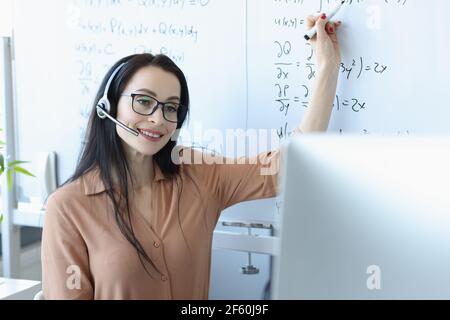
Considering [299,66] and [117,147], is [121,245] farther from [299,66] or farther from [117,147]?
[299,66]

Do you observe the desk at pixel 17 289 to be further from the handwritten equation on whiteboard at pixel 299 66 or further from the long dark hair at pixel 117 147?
the handwritten equation on whiteboard at pixel 299 66

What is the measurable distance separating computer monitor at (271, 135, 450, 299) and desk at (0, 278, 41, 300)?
1.06 metres

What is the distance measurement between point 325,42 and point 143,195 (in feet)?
1.91

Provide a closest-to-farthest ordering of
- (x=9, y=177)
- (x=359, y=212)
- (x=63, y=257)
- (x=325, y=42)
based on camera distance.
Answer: (x=359, y=212) → (x=63, y=257) → (x=325, y=42) → (x=9, y=177)

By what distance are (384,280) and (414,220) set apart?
0.07 meters

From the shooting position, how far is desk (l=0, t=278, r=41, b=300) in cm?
128

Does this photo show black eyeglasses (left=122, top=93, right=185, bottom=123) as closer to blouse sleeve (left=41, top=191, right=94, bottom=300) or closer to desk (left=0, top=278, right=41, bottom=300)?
blouse sleeve (left=41, top=191, right=94, bottom=300)

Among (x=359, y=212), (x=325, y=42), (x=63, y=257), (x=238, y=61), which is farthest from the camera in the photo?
(x=238, y=61)

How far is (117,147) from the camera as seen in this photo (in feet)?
3.73

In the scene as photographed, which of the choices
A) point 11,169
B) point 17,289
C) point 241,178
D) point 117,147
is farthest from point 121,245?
point 11,169

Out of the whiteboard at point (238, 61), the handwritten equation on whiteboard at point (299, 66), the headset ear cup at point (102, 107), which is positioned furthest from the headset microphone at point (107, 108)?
the handwritten equation on whiteboard at point (299, 66)

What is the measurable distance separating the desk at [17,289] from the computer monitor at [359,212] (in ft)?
3.47
